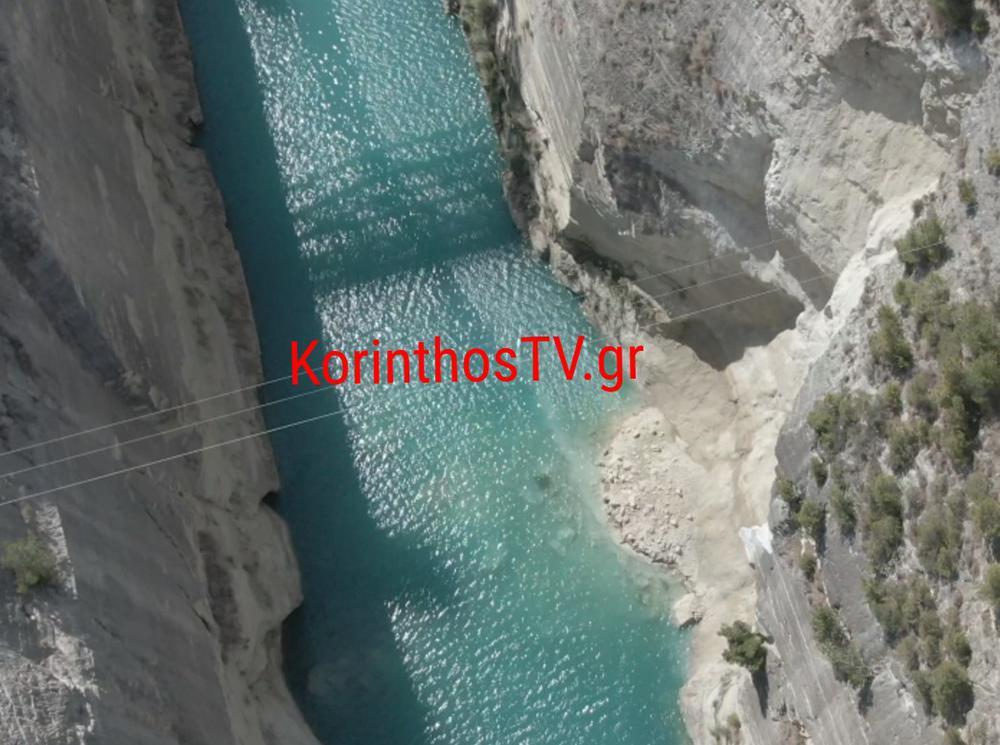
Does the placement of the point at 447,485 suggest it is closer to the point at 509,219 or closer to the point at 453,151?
the point at 509,219

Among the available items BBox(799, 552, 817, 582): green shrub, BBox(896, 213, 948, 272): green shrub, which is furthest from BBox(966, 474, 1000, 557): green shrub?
BBox(799, 552, 817, 582): green shrub

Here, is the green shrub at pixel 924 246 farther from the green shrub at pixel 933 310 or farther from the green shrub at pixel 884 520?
the green shrub at pixel 884 520

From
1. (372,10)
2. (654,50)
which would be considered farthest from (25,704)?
(372,10)

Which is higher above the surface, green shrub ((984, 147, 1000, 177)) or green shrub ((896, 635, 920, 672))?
green shrub ((984, 147, 1000, 177))

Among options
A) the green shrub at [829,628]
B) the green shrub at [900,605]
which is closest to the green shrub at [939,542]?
the green shrub at [900,605]

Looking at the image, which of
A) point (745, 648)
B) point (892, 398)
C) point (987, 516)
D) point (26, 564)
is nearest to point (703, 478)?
point (745, 648)

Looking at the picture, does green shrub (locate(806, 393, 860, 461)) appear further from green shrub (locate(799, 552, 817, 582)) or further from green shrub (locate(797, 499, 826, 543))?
green shrub (locate(799, 552, 817, 582))
